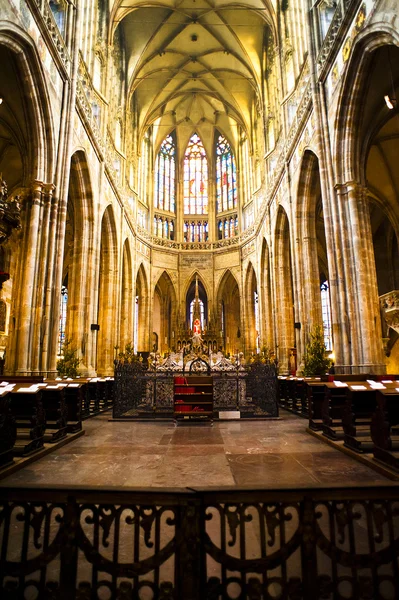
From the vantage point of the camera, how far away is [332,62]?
12266 mm

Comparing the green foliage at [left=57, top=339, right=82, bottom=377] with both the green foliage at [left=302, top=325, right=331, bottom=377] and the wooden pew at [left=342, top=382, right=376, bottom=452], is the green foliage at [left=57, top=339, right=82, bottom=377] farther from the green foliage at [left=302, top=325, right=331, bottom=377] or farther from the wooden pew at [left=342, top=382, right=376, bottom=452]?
the wooden pew at [left=342, top=382, right=376, bottom=452]

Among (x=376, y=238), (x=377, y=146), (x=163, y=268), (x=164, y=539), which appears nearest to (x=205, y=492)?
(x=164, y=539)

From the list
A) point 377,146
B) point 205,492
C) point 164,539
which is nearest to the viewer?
point 205,492

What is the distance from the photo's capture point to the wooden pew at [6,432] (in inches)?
193

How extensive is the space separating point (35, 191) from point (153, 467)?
30.3 feet

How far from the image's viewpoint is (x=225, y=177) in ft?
114

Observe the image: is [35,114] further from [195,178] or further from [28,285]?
[195,178]

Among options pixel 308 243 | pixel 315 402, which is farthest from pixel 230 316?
pixel 315 402

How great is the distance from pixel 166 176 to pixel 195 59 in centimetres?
989

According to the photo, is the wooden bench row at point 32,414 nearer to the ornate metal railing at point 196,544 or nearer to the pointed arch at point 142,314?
the ornate metal railing at point 196,544

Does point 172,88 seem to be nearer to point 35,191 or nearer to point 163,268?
point 163,268

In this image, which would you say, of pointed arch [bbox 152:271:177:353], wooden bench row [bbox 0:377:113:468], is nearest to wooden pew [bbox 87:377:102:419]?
wooden bench row [bbox 0:377:113:468]

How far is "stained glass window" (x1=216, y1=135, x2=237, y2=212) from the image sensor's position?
34188 millimetres

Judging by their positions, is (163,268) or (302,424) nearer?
(302,424)
